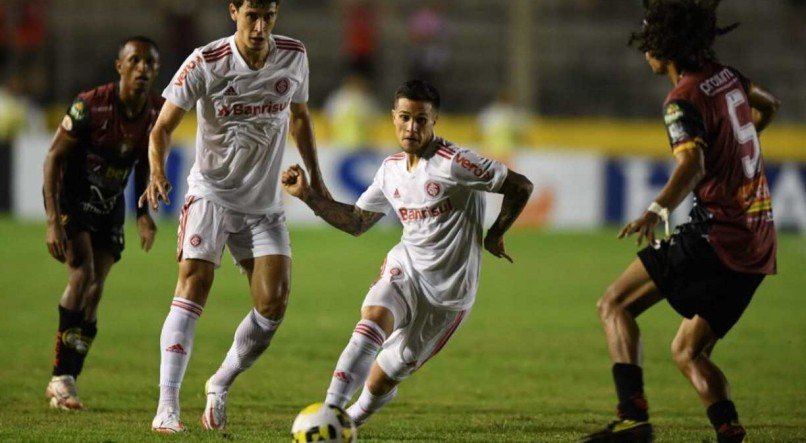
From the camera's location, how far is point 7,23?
24469 mm

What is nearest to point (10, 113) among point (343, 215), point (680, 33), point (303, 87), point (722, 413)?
point (303, 87)

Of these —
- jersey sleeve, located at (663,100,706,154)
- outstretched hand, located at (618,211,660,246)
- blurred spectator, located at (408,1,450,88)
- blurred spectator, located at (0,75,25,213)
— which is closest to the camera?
outstretched hand, located at (618,211,660,246)

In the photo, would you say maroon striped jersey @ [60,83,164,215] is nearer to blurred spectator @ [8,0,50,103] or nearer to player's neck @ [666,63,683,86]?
player's neck @ [666,63,683,86]

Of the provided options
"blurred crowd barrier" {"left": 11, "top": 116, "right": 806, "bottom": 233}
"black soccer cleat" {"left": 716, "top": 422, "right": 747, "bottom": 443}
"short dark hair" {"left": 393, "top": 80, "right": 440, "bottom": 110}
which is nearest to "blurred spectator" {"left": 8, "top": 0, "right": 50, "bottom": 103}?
"blurred crowd barrier" {"left": 11, "top": 116, "right": 806, "bottom": 233}

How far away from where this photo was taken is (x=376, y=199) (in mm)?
7805

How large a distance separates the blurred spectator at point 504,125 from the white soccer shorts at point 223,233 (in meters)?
15.8

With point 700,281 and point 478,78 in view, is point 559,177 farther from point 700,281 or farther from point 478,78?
point 700,281

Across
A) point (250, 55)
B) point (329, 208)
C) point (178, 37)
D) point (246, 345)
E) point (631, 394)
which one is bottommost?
point (631, 394)

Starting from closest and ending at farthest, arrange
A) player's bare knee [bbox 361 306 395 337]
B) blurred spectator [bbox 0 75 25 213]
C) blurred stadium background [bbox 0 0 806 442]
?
player's bare knee [bbox 361 306 395 337] → blurred stadium background [bbox 0 0 806 442] → blurred spectator [bbox 0 75 25 213]

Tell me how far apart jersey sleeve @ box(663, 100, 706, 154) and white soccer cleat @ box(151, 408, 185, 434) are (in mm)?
3085

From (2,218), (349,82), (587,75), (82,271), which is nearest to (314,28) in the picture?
(349,82)

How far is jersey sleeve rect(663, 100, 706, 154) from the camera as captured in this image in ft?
22.0

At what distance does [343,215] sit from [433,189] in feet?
1.98

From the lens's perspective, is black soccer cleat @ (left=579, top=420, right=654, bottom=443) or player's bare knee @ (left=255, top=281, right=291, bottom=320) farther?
player's bare knee @ (left=255, top=281, right=291, bottom=320)
